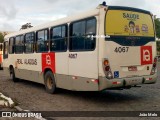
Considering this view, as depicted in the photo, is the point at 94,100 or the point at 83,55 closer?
the point at 83,55

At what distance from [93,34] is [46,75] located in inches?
159

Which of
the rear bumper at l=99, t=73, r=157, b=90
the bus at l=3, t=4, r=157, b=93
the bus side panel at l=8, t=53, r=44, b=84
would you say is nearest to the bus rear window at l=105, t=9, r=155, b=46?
the bus at l=3, t=4, r=157, b=93

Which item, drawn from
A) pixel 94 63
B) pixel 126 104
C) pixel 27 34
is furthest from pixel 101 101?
pixel 27 34

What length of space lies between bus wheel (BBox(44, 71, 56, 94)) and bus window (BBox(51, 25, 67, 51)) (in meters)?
1.11

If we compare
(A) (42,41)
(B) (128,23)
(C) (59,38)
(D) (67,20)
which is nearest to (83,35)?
(D) (67,20)

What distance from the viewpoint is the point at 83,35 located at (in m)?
10.3

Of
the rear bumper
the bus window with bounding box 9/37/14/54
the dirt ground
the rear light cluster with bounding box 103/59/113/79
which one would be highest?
the bus window with bounding box 9/37/14/54

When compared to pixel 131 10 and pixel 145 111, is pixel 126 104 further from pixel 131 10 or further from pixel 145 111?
pixel 131 10

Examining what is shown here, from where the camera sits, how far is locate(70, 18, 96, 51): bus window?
9.82 meters

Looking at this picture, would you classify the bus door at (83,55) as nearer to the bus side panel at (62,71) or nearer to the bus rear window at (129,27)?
A: the bus side panel at (62,71)

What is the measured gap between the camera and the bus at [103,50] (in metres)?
9.51

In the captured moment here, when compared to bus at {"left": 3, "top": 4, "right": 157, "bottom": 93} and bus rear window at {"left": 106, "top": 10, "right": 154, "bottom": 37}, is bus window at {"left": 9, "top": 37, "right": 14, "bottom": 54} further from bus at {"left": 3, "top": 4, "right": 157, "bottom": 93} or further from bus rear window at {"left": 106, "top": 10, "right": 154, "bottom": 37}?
bus rear window at {"left": 106, "top": 10, "right": 154, "bottom": 37}

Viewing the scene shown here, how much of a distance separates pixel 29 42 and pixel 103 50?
6512 mm

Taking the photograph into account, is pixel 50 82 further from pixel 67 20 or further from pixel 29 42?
pixel 29 42
